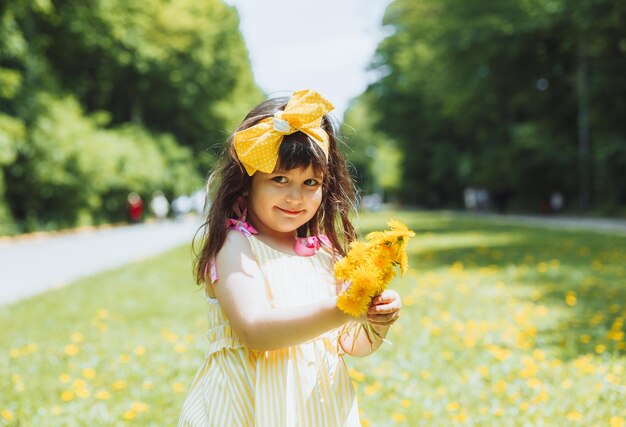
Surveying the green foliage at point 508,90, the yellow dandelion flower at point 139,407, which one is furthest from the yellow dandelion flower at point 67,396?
the green foliage at point 508,90

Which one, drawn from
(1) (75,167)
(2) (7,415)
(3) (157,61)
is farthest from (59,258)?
(3) (157,61)

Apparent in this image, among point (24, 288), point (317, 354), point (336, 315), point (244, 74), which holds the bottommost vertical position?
point (24, 288)

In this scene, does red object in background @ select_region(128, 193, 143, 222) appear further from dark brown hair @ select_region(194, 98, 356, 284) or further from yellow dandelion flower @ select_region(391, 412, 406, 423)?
dark brown hair @ select_region(194, 98, 356, 284)

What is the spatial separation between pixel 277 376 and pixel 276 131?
2.27 ft

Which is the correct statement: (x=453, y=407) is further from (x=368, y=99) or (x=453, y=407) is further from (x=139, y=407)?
(x=368, y=99)

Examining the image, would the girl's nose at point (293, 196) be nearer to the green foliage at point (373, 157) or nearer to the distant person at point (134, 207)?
the distant person at point (134, 207)

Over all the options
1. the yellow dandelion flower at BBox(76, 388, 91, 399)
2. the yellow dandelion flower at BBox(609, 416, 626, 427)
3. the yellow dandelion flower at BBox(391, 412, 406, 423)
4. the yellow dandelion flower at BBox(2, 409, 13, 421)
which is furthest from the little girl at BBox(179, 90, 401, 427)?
the yellow dandelion flower at BBox(76, 388, 91, 399)

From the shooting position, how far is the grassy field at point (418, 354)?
360cm

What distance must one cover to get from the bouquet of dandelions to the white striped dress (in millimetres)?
307

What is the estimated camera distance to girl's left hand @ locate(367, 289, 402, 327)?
1.51 m

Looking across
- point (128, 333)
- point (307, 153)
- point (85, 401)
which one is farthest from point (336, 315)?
point (128, 333)

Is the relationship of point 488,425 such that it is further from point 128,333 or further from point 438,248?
point 438,248

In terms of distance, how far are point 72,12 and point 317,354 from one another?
82.2 ft

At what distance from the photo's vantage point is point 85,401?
3.90 metres
